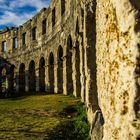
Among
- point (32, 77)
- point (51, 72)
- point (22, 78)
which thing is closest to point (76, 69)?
point (51, 72)

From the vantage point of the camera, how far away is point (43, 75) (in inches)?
1512

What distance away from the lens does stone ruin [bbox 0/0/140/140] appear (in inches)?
99.9

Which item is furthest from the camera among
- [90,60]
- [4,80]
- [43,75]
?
[4,80]

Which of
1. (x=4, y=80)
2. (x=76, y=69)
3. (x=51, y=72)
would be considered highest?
(x=51, y=72)

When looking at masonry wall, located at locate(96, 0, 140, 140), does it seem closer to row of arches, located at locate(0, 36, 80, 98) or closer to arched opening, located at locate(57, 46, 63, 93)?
row of arches, located at locate(0, 36, 80, 98)

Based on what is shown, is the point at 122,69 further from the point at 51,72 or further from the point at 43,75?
the point at 43,75

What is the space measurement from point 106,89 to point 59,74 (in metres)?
29.8

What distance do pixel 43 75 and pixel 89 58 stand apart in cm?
2283

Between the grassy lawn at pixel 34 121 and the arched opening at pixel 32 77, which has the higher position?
the arched opening at pixel 32 77

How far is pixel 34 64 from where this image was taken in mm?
41156

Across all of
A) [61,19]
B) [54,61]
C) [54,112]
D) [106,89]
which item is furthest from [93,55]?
[54,61]

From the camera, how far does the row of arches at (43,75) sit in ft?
96.7

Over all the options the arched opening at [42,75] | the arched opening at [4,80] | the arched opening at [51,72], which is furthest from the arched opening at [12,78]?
the arched opening at [51,72]

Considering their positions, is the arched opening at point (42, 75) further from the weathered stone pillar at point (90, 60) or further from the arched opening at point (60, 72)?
the weathered stone pillar at point (90, 60)
